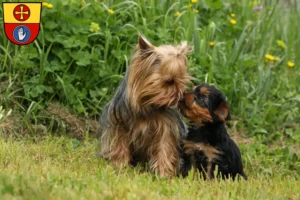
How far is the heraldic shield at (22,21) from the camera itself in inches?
314

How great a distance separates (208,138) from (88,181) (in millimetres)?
Result: 1501

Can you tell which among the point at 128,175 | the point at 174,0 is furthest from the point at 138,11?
the point at 128,175

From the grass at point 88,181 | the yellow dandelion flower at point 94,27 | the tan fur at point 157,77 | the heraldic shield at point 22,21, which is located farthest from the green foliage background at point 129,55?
the tan fur at point 157,77

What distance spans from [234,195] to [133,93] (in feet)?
4.36

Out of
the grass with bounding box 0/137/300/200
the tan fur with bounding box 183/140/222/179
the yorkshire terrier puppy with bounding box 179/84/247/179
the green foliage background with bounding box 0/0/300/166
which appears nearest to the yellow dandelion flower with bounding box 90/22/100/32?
the green foliage background with bounding box 0/0/300/166

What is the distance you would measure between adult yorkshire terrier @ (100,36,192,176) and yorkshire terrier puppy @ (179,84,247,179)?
0.13 m

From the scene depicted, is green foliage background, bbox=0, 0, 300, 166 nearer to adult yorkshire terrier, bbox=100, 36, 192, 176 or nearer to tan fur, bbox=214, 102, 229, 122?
adult yorkshire terrier, bbox=100, 36, 192, 176

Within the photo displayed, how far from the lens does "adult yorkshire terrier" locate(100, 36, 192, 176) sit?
6539 millimetres

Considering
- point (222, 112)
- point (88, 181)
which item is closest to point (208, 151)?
point (222, 112)

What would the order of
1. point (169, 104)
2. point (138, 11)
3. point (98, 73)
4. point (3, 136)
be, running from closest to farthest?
point (169, 104) < point (3, 136) < point (98, 73) < point (138, 11)

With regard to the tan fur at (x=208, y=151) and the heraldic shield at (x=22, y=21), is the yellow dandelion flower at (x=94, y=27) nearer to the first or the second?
the heraldic shield at (x=22, y=21)

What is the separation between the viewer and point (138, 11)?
29.5 feet

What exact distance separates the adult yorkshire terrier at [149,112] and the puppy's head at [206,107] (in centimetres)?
14

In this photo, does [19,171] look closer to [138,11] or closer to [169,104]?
[169,104]
